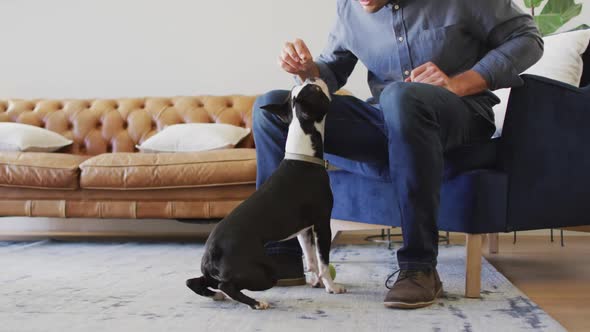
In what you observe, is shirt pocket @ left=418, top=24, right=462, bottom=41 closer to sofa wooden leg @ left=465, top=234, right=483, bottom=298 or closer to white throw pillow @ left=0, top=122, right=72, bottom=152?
sofa wooden leg @ left=465, top=234, right=483, bottom=298

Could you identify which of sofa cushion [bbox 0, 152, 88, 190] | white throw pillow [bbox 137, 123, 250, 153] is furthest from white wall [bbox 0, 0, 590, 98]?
sofa cushion [bbox 0, 152, 88, 190]

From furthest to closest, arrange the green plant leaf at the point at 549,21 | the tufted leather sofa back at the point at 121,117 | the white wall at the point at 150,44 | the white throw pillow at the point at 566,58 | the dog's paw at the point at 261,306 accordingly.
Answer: the white wall at the point at 150,44 < the tufted leather sofa back at the point at 121,117 < the green plant leaf at the point at 549,21 < the white throw pillow at the point at 566,58 < the dog's paw at the point at 261,306

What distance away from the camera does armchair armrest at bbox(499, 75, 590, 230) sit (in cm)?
166

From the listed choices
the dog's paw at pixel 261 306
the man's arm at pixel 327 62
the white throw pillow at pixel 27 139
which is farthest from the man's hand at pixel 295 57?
the white throw pillow at pixel 27 139

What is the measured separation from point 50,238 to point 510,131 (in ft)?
8.23

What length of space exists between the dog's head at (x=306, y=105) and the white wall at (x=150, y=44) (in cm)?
199

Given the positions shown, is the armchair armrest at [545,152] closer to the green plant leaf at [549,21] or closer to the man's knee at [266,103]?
the man's knee at [266,103]

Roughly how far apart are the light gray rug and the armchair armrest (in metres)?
0.24

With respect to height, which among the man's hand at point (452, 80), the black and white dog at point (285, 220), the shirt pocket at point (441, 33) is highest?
the shirt pocket at point (441, 33)

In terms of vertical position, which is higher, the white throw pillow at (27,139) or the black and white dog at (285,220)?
the white throw pillow at (27,139)

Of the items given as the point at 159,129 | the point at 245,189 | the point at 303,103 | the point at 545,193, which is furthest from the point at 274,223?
the point at 159,129

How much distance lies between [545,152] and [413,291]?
0.58m

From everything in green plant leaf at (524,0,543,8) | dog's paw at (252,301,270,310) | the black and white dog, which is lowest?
dog's paw at (252,301,270,310)

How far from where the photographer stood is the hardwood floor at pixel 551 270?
1551 millimetres
